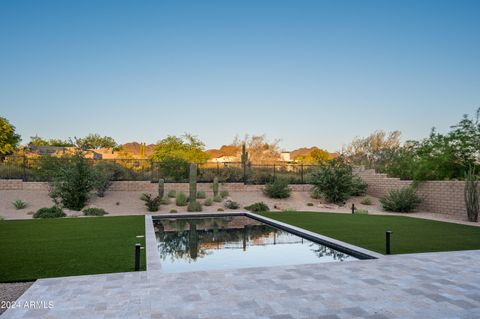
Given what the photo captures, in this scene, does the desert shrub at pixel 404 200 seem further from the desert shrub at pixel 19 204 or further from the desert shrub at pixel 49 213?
the desert shrub at pixel 19 204

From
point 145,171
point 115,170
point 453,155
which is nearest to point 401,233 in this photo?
point 453,155

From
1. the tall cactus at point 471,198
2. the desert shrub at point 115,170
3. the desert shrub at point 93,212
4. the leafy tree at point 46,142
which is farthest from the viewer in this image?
the leafy tree at point 46,142

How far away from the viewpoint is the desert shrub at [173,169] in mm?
25188

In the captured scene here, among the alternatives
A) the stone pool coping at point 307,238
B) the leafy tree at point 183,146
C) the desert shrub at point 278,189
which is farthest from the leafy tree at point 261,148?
the stone pool coping at point 307,238

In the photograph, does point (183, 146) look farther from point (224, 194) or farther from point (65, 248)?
point (65, 248)

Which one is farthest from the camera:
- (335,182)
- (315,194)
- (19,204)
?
(315,194)

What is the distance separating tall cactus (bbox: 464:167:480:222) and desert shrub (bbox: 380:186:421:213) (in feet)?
10.6

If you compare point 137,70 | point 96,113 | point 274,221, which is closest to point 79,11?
point 137,70

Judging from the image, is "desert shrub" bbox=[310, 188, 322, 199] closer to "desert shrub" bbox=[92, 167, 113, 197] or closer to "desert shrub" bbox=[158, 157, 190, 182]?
"desert shrub" bbox=[158, 157, 190, 182]

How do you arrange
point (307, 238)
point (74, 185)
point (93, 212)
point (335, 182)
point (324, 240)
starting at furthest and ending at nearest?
point (335, 182) < point (74, 185) < point (93, 212) < point (307, 238) < point (324, 240)

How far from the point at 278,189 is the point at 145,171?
9.81 meters

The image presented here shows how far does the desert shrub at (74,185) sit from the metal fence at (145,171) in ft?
11.6

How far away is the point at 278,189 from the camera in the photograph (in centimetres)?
2262

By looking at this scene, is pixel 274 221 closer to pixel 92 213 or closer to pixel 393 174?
pixel 92 213
